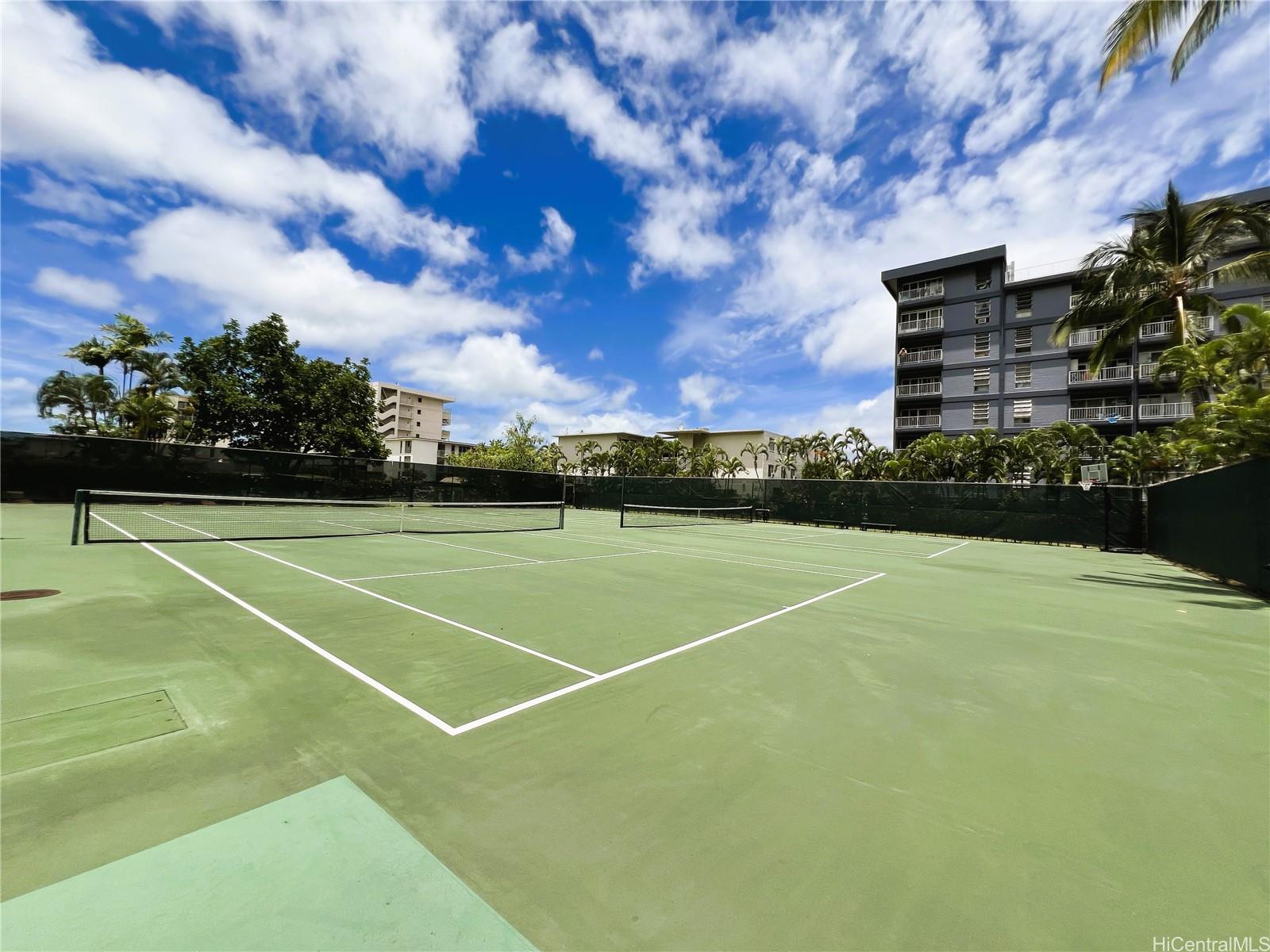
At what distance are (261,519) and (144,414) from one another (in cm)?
2011

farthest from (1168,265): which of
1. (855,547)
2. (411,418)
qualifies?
(411,418)

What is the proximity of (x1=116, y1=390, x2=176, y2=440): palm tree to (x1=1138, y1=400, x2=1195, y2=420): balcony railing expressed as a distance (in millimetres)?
63666

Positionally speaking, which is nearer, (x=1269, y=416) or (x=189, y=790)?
(x=189, y=790)

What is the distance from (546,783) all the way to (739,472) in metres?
59.2

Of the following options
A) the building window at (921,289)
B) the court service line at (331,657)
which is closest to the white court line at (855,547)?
the court service line at (331,657)

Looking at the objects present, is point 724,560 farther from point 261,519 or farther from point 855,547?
point 261,519

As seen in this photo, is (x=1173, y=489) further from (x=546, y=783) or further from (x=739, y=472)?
(x=739, y=472)

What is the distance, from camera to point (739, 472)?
6053cm

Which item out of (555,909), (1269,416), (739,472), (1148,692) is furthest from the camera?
(739,472)

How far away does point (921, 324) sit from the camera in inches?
1740

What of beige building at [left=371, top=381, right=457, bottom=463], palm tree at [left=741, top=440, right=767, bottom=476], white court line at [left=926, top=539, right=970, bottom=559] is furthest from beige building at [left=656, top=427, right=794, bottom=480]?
beige building at [left=371, top=381, right=457, bottom=463]

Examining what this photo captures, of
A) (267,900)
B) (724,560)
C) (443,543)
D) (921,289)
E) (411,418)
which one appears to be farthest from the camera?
(411,418)

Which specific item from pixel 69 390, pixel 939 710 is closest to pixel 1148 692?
pixel 939 710

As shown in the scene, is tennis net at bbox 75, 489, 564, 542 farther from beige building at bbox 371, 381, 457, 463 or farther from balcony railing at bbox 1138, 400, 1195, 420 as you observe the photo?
beige building at bbox 371, 381, 457, 463
